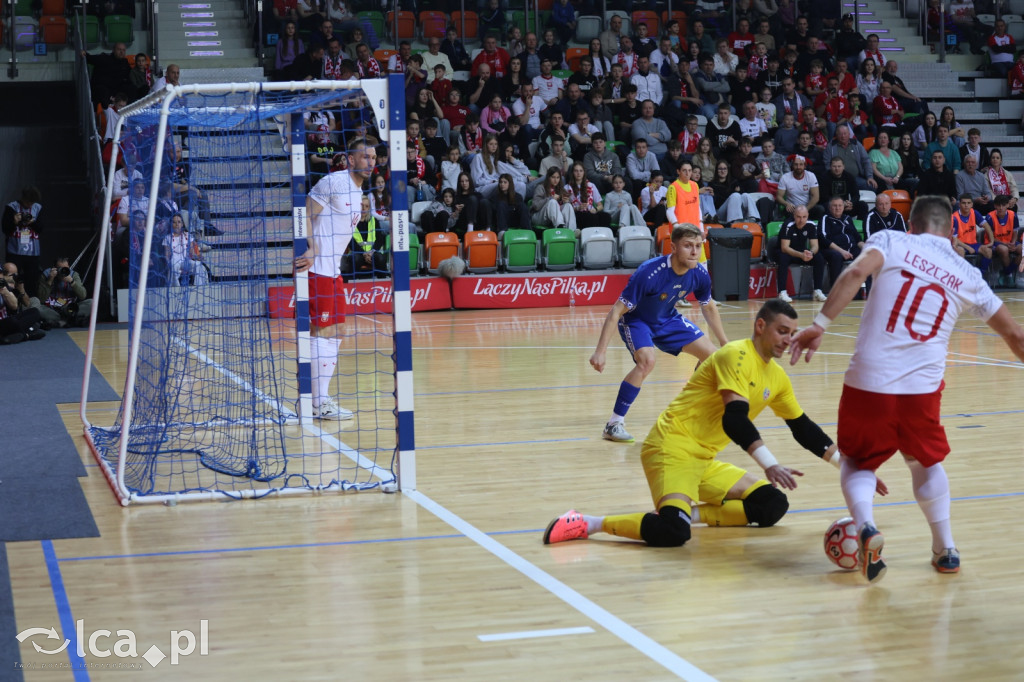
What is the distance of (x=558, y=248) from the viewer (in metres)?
19.0

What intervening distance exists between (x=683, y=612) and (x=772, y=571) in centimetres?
74

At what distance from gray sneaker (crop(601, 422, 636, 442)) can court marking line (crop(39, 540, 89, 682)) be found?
399cm

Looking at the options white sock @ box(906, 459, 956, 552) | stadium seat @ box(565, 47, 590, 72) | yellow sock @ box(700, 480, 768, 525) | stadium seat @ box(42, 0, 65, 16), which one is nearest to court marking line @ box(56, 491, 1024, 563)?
yellow sock @ box(700, 480, 768, 525)

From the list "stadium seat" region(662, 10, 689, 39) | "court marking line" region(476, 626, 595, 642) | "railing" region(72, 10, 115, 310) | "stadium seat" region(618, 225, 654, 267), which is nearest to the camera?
"court marking line" region(476, 626, 595, 642)

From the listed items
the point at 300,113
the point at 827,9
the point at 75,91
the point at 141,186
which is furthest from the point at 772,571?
the point at 827,9

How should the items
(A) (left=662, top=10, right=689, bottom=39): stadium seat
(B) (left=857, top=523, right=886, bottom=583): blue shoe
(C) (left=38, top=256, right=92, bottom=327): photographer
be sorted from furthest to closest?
A: (A) (left=662, top=10, right=689, bottom=39): stadium seat
(C) (left=38, top=256, right=92, bottom=327): photographer
(B) (left=857, top=523, right=886, bottom=583): blue shoe

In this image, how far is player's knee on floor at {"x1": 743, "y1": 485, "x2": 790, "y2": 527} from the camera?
6164 millimetres

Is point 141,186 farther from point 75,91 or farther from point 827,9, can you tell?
point 827,9

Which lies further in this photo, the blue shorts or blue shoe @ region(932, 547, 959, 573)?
the blue shorts

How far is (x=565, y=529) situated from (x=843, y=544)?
137 cm

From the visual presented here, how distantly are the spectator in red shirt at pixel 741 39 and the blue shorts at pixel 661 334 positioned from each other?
1551 centimetres

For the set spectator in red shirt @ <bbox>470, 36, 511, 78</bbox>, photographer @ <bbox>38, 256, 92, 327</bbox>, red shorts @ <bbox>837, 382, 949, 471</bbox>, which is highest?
spectator in red shirt @ <bbox>470, 36, 511, 78</bbox>

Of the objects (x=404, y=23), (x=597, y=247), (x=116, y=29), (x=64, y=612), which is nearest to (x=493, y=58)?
(x=404, y=23)

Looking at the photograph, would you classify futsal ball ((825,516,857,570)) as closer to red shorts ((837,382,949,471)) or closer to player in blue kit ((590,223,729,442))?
red shorts ((837,382,949,471))
